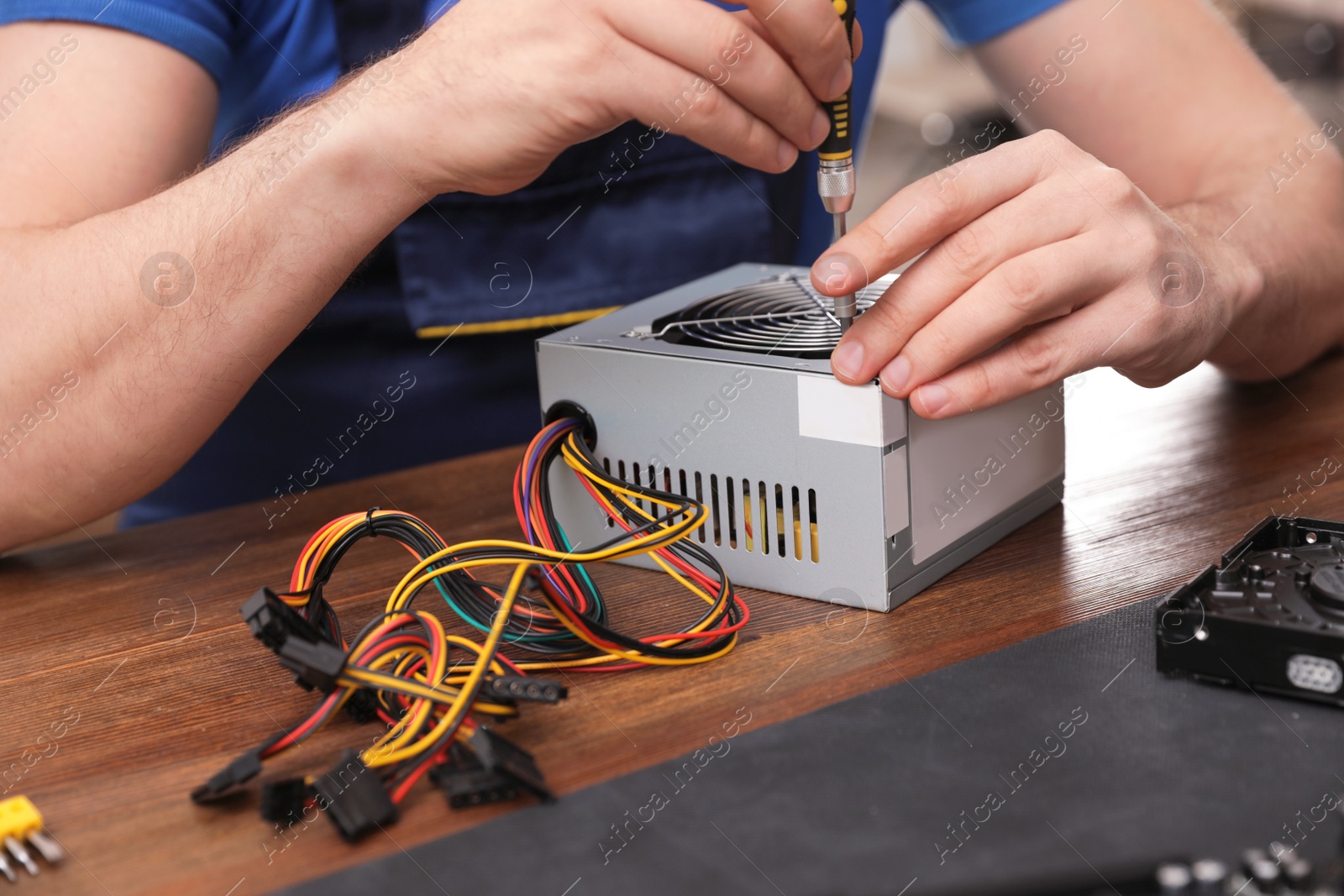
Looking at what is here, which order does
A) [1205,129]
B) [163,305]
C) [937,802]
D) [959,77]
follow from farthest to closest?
[959,77] → [1205,129] → [163,305] → [937,802]

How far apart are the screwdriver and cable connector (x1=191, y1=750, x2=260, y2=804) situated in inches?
17.1

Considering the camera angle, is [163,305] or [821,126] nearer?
[821,126]

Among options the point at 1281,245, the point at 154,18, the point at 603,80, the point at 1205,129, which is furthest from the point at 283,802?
the point at 1205,129

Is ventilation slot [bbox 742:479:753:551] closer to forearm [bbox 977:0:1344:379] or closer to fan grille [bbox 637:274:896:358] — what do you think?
fan grille [bbox 637:274:896:358]

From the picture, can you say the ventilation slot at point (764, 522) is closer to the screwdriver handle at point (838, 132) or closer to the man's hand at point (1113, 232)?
the man's hand at point (1113, 232)

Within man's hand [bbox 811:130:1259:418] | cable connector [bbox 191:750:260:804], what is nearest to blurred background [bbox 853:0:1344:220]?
man's hand [bbox 811:130:1259:418]

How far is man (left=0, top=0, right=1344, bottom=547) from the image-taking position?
70cm

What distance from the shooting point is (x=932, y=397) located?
2.23ft

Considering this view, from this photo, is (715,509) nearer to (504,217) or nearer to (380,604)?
(380,604)

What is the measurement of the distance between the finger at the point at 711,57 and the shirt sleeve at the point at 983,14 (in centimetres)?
67

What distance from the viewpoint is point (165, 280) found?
0.87m

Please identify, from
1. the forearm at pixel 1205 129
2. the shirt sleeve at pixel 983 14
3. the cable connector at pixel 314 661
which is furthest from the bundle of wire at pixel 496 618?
the shirt sleeve at pixel 983 14

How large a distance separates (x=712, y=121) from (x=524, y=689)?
1.24 ft

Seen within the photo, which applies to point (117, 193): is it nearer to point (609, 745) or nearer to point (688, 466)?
point (688, 466)
